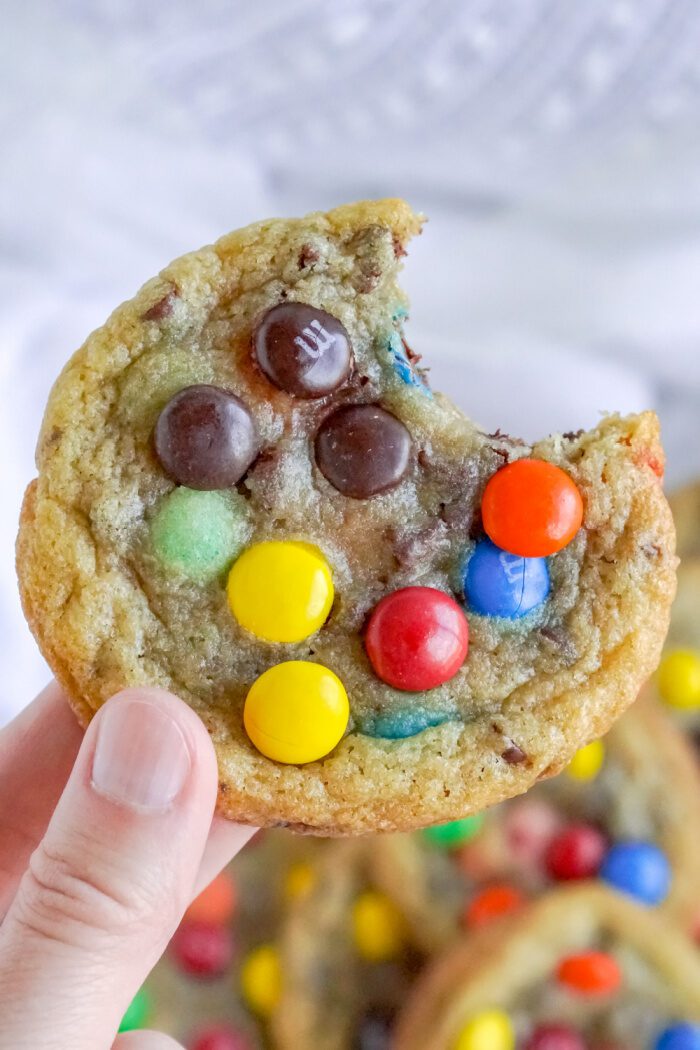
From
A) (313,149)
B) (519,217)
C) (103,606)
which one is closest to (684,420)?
(519,217)

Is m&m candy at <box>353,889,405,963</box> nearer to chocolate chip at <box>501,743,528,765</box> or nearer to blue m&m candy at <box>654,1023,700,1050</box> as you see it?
blue m&m candy at <box>654,1023,700,1050</box>

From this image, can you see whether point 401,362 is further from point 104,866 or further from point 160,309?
point 104,866

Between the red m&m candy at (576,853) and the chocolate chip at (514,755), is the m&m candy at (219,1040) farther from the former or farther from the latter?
the chocolate chip at (514,755)

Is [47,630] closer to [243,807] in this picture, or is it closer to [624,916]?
[243,807]

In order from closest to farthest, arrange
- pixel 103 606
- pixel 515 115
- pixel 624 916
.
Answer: pixel 103 606
pixel 624 916
pixel 515 115

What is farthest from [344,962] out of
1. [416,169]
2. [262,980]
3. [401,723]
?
[416,169]

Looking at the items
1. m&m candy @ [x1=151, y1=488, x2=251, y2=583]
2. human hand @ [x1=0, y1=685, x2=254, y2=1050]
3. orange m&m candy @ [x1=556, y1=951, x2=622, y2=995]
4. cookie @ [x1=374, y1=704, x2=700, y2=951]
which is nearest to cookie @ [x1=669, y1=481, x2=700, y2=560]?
cookie @ [x1=374, y1=704, x2=700, y2=951]

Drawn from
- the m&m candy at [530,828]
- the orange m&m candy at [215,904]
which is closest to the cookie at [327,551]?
the m&m candy at [530,828]
